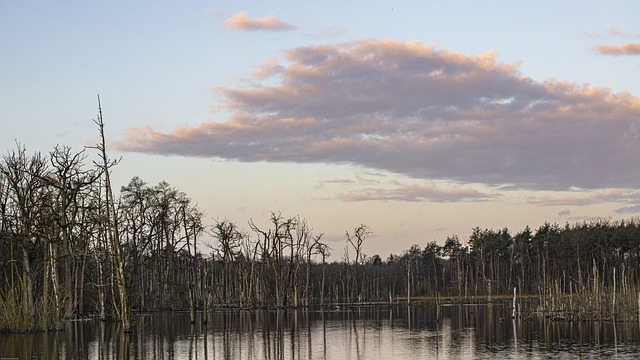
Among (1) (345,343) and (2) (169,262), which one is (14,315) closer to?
(1) (345,343)

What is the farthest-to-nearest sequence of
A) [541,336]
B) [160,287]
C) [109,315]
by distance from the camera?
[160,287] < [109,315] < [541,336]

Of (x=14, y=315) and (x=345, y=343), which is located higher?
(x=14, y=315)

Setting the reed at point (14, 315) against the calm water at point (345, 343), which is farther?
the reed at point (14, 315)

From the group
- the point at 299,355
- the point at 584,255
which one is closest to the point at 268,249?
the point at 584,255

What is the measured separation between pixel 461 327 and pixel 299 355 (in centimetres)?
2159

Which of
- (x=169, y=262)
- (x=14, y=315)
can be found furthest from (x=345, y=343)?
(x=169, y=262)

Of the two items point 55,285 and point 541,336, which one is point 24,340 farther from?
point 541,336

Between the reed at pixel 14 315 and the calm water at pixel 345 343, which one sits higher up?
the reed at pixel 14 315

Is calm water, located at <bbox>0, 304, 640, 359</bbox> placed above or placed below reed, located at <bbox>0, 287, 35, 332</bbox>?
below

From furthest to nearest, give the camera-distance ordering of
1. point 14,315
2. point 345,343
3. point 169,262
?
point 169,262 < point 14,315 < point 345,343

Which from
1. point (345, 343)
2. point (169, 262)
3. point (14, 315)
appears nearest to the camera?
point (345, 343)

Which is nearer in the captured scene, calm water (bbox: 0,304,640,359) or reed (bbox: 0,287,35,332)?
calm water (bbox: 0,304,640,359)

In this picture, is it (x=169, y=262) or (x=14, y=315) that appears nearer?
(x=14, y=315)

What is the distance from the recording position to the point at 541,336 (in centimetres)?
4041
